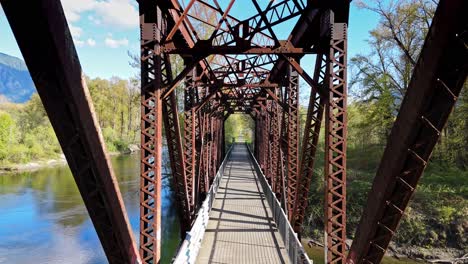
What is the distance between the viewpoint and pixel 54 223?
18.5 metres

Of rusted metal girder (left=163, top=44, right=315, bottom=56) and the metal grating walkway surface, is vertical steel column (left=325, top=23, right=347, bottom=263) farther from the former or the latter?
the metal grating walkway surface

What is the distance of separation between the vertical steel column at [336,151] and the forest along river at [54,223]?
1110cm

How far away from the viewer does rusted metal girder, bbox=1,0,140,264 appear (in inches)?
93.5

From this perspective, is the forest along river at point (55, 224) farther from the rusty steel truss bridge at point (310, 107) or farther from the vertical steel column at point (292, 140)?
the rusty steel truss bridge at point (310, 107)

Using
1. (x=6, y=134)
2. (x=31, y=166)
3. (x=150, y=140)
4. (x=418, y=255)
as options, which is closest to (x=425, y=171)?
(x=418, y=255)

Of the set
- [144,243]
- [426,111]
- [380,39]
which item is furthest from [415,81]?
[380,39]

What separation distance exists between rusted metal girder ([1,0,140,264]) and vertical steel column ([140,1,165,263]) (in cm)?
214

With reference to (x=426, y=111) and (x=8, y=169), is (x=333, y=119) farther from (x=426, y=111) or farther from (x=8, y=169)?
(x=8, y=169)

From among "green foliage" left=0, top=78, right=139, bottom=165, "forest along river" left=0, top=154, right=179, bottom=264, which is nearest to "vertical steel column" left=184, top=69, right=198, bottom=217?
"forest along river" left=0, top=154, right=179, bottom=264

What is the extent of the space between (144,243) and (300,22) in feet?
18.4

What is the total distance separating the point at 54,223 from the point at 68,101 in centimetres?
1886

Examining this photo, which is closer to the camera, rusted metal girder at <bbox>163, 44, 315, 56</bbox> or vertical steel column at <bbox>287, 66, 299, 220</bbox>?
rusted metal girder at <bbox>163, 44, 315, 56</bbox>

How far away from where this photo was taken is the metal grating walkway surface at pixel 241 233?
331 inches

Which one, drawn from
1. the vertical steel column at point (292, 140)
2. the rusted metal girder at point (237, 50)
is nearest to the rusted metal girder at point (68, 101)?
the rusted metal girder at point (237, 50)
